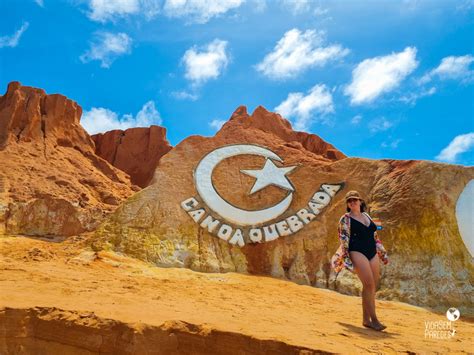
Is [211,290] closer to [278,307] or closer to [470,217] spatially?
[278,307]

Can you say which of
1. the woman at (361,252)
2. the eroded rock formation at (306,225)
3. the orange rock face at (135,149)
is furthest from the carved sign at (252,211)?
the orange rock face at (135,149)

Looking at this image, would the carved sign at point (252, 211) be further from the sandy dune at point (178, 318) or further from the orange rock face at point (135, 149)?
the orange rock face at point (135, 149)

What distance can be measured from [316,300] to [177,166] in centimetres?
605

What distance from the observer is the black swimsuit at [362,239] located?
525cm

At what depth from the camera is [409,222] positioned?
9.95 m

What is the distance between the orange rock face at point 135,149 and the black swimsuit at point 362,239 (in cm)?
2767

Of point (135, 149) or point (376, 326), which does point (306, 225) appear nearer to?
point (376, 326)

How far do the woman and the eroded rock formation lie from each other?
4172mm

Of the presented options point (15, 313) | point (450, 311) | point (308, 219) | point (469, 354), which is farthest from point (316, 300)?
point (15, 313)

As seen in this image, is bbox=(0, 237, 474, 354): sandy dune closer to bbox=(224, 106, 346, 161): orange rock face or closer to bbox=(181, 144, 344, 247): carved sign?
bbox=(181, 144, 344, 247): carved sign

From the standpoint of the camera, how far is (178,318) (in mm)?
4473

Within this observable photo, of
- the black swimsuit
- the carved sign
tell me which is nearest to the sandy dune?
the black swimsuit

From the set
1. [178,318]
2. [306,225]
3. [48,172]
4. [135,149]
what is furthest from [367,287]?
[135,149]


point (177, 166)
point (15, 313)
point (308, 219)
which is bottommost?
point (15, 313)
